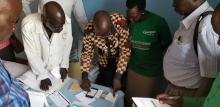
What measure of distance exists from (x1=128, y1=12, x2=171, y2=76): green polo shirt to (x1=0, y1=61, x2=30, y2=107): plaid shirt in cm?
125

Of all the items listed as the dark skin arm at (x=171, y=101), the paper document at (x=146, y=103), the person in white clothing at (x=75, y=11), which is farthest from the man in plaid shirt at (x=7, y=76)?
the person in white clothing at (x=75, y=11)

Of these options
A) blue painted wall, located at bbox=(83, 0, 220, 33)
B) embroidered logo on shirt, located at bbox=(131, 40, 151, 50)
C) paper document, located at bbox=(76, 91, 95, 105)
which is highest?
blue painted wall, located at bbox=(83, 0, 220, 33)

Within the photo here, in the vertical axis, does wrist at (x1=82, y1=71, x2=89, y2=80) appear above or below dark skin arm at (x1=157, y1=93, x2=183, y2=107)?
below

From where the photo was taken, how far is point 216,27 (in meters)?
1.23

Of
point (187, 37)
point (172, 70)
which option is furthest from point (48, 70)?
point (187, 37)

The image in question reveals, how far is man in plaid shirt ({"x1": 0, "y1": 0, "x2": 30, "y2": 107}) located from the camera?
89 centimetres

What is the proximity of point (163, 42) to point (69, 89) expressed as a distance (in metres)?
0.76

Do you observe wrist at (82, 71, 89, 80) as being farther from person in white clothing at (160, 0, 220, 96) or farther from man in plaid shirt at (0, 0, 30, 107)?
man in plaid shirt at (0, 0, 30, 107)

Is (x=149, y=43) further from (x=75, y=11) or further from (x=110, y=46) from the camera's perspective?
(x=75, y=11)

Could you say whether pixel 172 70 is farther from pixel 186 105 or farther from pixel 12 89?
pixel 12 89

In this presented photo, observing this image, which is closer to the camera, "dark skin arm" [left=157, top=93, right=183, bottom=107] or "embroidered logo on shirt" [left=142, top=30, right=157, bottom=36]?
"dark skin arm" [left=157, top=93, right=183, bottom=107]

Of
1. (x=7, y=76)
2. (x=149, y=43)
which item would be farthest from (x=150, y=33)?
(x=7, y=76)

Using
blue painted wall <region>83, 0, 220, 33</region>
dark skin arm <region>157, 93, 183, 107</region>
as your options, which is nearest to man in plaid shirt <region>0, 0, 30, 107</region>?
dark skin arm <region>157, 93, 183, 107</region>

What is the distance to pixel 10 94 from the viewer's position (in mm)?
931
